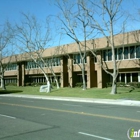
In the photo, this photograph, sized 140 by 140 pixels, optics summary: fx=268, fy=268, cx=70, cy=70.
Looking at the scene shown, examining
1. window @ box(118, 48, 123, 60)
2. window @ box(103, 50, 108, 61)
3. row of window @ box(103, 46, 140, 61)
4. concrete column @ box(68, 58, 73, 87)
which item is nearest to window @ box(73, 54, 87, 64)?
concrete column @ box(68, 58, 73, 87)

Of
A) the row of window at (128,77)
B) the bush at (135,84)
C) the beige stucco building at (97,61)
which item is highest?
the beige stucco building at (97,61)

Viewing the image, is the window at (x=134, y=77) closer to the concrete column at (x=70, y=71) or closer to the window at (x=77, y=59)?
the window at (x=77, y=59)

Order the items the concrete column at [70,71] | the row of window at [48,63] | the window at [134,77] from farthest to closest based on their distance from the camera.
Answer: the row of window at [48,63]
the concrete column at [70,71]
the window at [134,77]

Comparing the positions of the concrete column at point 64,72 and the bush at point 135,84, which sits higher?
the concrete column at point 64,72

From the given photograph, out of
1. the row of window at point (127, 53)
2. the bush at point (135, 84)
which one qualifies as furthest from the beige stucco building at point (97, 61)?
the bush at point (135, 84)

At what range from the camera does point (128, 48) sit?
37031mm

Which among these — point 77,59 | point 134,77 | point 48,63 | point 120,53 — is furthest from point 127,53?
point 48,63

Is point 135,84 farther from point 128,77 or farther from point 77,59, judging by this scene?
point 77,59

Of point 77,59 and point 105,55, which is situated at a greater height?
point 105,55

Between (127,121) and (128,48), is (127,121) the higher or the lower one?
the lower one

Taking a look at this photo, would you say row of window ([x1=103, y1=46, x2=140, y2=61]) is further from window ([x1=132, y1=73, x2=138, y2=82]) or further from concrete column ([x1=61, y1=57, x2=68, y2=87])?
concrete column ([x1=61, y1=57, x2=68, y2=87])

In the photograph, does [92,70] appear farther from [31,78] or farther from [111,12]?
[31,78]

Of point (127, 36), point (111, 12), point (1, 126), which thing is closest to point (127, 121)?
point (1, 126)

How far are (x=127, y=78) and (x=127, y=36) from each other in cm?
697
